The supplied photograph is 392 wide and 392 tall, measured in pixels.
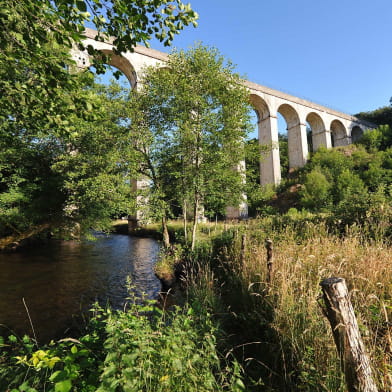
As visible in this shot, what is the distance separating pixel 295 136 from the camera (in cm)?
2736

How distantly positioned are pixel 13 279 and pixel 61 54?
705cm

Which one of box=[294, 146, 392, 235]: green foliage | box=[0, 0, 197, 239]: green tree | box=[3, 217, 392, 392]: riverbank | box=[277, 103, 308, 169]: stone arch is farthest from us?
box=[277, 103, 308, 169]: stone arch

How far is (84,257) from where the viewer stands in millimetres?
10289

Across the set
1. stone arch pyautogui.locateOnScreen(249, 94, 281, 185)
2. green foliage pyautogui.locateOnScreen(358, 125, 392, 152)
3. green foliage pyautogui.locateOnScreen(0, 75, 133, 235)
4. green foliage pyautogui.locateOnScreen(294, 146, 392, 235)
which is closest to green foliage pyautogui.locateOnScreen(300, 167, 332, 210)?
green foliage pyautogui.locateOnScreen(294, 146, 392, 235)

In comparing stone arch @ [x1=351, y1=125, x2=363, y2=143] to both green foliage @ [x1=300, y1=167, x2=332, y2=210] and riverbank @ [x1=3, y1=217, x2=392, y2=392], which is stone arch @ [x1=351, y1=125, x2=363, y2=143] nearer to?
green foliage @ [x1=300, y1=167, x2=332, y2=210]

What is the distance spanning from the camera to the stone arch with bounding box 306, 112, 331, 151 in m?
29.1

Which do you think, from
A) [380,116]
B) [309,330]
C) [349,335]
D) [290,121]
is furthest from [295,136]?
[349,335]

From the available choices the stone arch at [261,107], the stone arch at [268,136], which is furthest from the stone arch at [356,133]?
the stone arch at [261,107]

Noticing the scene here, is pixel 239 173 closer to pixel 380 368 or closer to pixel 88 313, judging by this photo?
pixel 88 313

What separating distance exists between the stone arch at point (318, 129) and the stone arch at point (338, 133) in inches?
163

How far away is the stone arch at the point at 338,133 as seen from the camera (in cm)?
3219

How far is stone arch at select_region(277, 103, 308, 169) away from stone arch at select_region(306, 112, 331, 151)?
3148mm

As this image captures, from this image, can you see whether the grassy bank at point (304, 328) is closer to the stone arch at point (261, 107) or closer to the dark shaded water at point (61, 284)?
the dark shaded water at point (61, 284)

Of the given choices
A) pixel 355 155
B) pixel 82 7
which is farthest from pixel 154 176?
pixel 355 155
